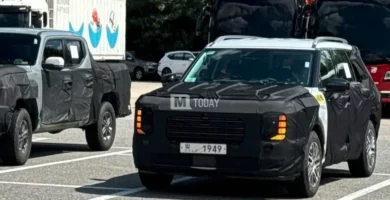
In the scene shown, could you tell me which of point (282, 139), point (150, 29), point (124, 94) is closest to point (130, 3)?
point (150, 29)

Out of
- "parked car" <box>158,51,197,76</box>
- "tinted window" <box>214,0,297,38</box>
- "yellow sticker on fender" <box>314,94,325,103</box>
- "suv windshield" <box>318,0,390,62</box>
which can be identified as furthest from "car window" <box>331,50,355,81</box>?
"parked car" <box>158,51,197,76</box>

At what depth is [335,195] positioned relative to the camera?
1237 cm

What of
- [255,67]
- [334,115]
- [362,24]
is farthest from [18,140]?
[362,24]

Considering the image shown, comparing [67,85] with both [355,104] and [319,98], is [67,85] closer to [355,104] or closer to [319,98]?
[355,104]

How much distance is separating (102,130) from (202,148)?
5801 mm

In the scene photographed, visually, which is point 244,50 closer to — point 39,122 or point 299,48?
point 299,48

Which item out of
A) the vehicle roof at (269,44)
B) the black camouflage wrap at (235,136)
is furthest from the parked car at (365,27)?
the black camouflage wrap at (235,136)

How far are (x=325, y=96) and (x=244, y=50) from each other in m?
1.14

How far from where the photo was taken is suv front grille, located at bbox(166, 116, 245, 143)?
11414 millimetres

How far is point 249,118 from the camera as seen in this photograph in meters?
11.4

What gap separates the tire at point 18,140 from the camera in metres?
14.3

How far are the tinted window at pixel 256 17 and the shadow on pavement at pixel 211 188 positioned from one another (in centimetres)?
1186

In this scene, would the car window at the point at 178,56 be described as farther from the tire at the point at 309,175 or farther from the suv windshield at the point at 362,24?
the tire at the point at 309,175

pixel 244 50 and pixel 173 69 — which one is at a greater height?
pixel 244 50
